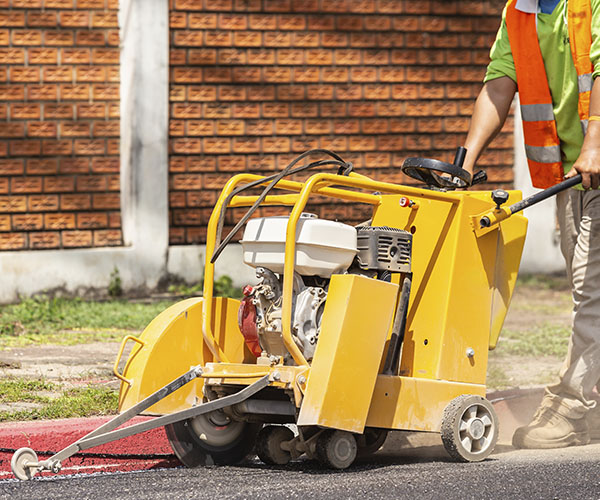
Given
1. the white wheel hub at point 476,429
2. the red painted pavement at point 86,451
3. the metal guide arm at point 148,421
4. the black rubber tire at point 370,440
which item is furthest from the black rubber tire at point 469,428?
the red painted pavement at point 86,451

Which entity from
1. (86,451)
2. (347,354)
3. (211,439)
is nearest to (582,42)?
(347,354)

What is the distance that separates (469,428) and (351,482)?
63cm

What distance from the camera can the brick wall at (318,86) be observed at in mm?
8945

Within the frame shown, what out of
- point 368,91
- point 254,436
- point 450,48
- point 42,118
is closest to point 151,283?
point 42,118

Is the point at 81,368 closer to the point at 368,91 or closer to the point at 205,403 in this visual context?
Result: the point at 205,403

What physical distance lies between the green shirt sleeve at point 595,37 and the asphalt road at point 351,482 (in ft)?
5.77

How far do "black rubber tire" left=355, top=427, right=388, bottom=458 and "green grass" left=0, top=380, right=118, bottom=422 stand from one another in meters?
1.36

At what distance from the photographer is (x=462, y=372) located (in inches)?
170

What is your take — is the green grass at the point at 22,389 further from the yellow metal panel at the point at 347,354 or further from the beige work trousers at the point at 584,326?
the beige work trousers at the point at 584,326

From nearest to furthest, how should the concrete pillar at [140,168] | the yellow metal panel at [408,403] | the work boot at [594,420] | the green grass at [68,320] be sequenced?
1. the yellow metal panel at [408,403]
2. the work boot at [594,420]
3. the green grass at [68,320]
4. the concrete pillar at [140,168]

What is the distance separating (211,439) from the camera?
4273mm

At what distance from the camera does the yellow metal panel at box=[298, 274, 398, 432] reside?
3781mm

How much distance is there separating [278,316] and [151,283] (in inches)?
194

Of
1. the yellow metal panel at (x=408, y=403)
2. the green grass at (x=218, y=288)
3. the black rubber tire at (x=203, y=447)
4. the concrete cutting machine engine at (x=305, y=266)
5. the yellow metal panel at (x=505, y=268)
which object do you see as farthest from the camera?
the green grass at (x=218, y=288)
